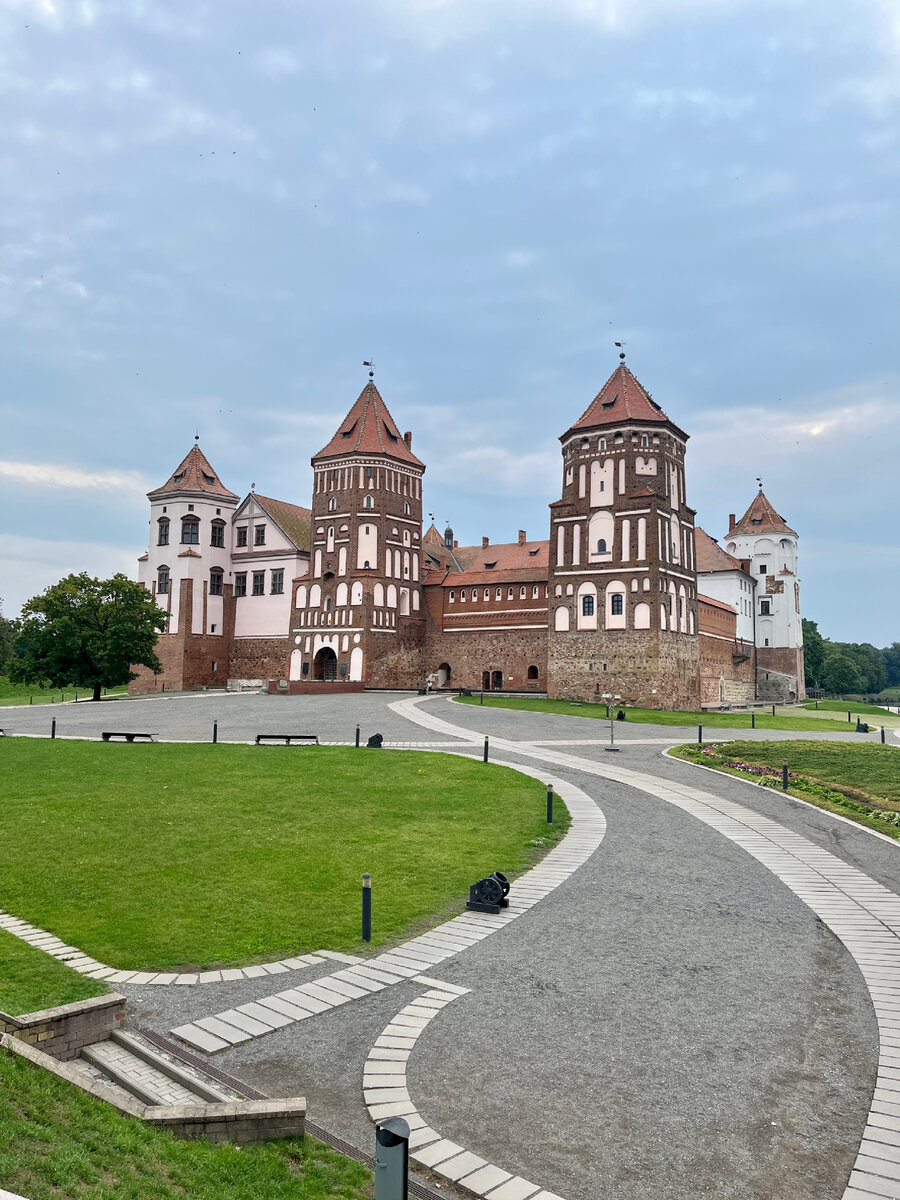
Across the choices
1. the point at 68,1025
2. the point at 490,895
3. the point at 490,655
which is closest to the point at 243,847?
the point at 490,895

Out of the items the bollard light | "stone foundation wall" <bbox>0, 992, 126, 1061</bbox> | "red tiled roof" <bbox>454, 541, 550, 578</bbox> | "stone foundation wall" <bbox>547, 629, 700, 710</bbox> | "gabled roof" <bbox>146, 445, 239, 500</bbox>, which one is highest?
"gabled roof" <bbox>146, 445, 239, 500</bbox>

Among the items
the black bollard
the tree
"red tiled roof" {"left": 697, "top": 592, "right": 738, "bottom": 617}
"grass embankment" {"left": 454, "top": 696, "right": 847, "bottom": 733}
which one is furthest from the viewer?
"red tiled roof" {"left": 697, "top": 592, "right": 738, "bottom": 617}

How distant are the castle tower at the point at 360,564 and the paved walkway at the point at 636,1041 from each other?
2106 inches

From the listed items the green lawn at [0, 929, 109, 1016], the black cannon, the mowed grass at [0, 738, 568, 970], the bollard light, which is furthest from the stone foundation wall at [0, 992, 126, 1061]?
the black cannon

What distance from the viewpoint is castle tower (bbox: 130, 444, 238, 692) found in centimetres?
6756

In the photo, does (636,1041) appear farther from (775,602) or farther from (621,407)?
(775,602)

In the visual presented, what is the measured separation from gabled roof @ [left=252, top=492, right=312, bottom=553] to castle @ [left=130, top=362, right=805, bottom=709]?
157mm

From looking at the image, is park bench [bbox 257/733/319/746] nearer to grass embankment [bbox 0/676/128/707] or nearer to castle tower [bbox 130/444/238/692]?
castle tower [bbox 130/444/238/692]

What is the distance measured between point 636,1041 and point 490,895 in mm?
4029

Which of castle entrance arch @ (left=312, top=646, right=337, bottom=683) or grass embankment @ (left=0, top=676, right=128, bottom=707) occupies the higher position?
castle entrance arch @ (left=312, top=646, right=337, bottom=683)

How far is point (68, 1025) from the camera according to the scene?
6766 mm

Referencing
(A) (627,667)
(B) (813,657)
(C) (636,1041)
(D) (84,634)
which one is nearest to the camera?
Result: (C) (636,1041)

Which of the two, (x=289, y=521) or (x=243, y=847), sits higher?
(x=289, y=521)

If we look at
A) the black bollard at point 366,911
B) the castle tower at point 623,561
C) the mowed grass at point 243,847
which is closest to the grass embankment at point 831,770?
the mowed grass at point 243,847
